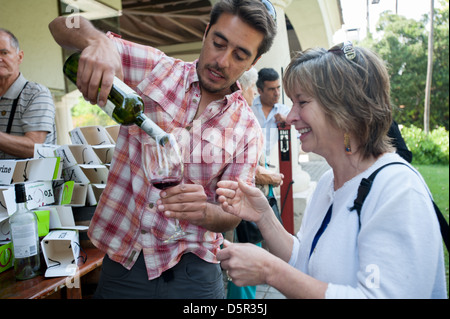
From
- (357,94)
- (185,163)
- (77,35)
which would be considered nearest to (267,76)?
(185,163)

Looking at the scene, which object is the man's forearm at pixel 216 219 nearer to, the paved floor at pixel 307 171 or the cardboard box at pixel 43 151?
the cardboard box at pixel 43 151

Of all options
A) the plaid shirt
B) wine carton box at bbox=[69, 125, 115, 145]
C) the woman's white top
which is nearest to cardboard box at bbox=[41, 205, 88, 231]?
the plaid shirt

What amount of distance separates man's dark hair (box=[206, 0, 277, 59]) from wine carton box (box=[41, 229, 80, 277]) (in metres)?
1.08

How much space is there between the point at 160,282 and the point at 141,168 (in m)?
0.41

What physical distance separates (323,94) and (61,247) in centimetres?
124

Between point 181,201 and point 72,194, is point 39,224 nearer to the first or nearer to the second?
point 72,194

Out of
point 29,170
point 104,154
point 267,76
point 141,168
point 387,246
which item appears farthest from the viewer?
point 267,76

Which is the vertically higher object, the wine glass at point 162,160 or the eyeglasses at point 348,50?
the eyeglasses at point 348,50

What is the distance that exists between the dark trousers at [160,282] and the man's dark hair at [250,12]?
90 centimetres

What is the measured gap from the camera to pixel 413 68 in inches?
837

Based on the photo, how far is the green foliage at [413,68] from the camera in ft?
68.1

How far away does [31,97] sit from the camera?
6.59 ft

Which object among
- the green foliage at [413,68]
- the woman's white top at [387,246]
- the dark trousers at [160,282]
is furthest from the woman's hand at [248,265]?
the green foliage at [413,68]

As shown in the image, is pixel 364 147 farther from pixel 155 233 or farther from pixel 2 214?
pixel 2 214
